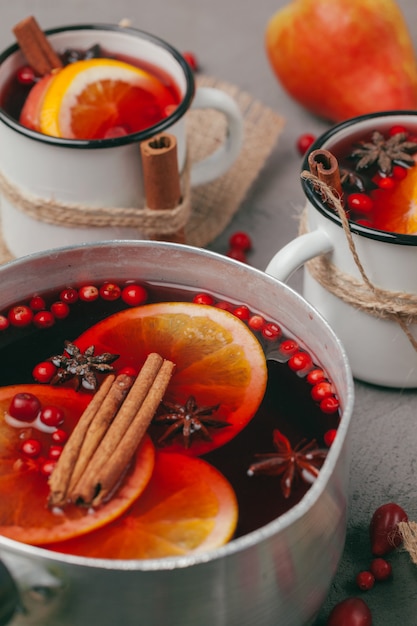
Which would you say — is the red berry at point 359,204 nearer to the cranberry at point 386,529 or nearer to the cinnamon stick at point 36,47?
the cranberry at point 386,529

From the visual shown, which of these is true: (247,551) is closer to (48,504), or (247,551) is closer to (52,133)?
(48,504)

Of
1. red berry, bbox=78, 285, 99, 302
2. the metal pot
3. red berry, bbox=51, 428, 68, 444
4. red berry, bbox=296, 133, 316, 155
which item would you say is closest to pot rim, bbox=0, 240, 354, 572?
the metal pot

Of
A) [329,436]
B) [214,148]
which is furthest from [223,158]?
[329,436]

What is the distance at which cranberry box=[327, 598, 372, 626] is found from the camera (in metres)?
1.25

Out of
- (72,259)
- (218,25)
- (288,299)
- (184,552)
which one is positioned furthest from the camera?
(218,25)

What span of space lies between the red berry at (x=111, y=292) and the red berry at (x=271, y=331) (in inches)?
9.7

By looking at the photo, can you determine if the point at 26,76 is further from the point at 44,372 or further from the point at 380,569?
the point at 380,569

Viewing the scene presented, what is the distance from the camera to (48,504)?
3.61 feet

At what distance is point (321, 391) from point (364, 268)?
1.02 feet

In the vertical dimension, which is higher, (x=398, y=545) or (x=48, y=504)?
(x=48, y=504)

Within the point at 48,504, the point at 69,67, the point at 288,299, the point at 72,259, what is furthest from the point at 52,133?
the point at 48,504

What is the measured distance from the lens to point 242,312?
1372 millimetres

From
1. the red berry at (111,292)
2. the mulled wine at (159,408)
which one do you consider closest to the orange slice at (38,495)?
the mulled wine at (159,408)

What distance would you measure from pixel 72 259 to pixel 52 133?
0.40 m
